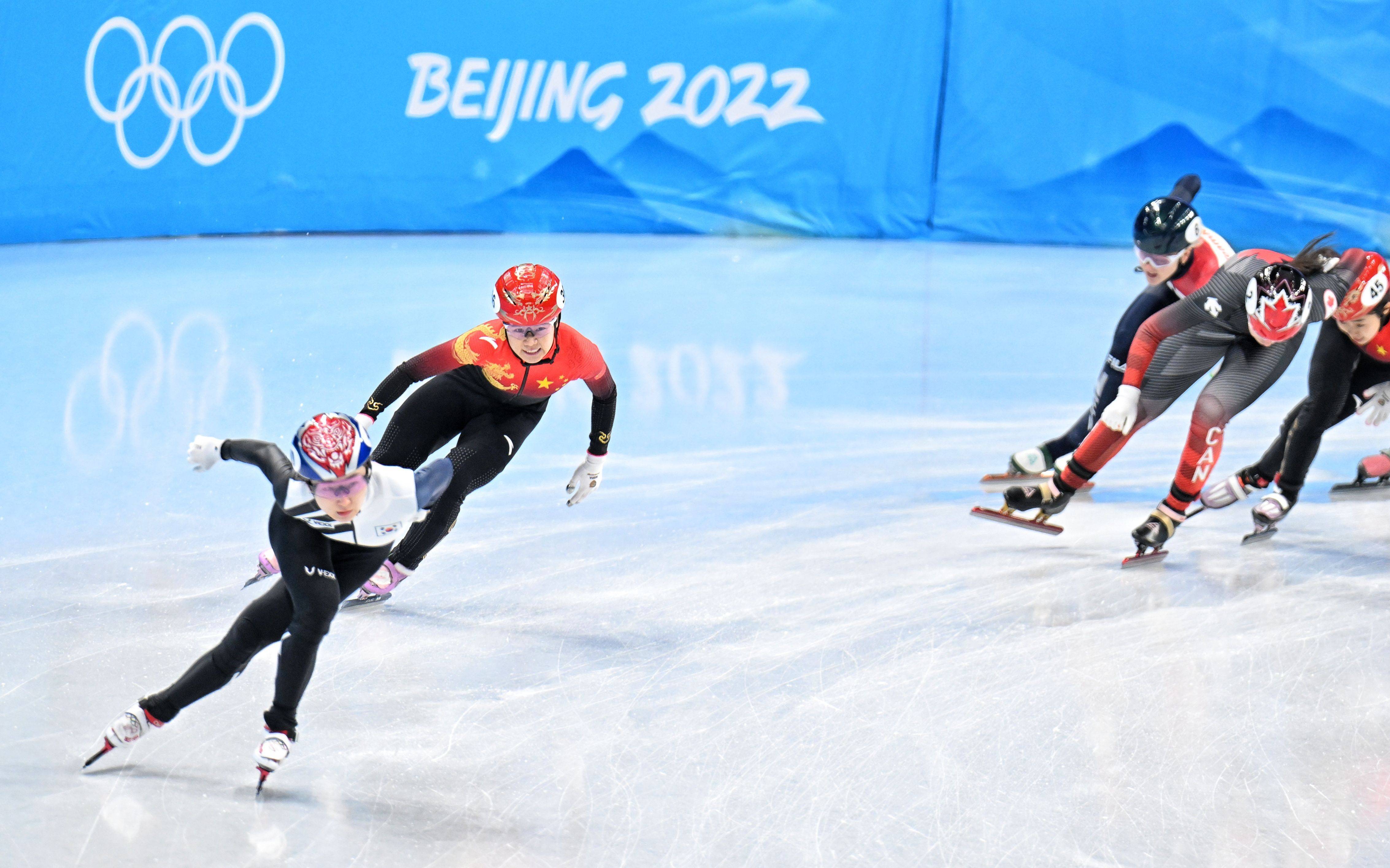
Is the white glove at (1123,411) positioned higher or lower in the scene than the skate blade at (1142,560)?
higher

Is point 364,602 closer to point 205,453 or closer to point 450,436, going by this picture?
point 450,436

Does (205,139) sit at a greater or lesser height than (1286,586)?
greater

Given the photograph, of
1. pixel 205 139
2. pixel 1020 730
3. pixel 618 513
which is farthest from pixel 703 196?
pixel 1020 730

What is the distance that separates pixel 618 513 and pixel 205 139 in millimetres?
6719

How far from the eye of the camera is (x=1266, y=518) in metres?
5.04

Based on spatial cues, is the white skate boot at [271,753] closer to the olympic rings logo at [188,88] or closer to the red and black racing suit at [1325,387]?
the red and black racing suit at [1325,387]

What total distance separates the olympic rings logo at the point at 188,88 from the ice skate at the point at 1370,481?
8181mm

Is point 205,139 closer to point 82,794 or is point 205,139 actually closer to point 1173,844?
point 82,794

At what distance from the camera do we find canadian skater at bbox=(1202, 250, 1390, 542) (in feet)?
15.8

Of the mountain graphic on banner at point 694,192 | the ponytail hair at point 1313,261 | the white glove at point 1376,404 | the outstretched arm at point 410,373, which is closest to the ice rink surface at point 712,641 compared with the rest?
the white glove at point 1376,404

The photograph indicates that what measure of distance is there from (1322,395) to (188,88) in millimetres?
8319

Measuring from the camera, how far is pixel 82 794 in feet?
9.90

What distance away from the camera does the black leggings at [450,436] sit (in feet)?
13.5

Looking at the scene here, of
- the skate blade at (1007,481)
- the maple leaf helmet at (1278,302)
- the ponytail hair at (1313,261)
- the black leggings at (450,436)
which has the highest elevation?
the ponytail hair at (1313,261)
